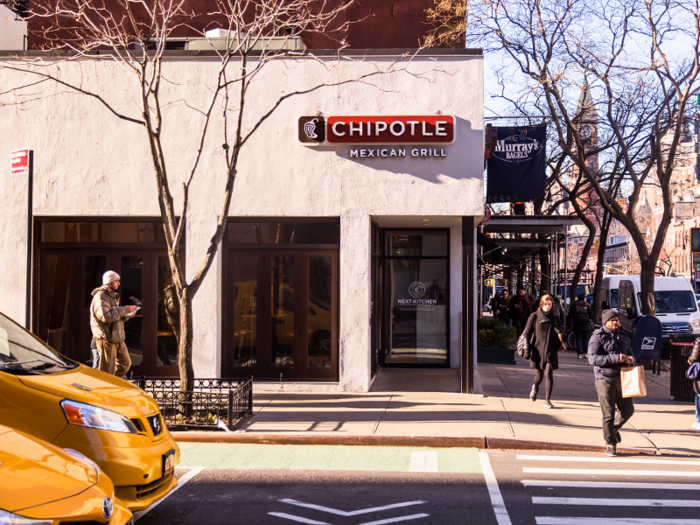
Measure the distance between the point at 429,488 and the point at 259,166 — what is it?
7025 millimetres

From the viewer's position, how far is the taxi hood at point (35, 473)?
11.5ft

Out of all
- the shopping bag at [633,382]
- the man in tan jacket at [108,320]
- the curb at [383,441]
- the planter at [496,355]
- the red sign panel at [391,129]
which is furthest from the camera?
A: the planter at [496,355]

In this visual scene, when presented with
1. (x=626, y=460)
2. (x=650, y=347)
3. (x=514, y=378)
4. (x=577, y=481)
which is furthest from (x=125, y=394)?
(x=650, y=347)

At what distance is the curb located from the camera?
29.0ft

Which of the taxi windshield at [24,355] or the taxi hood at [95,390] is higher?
the taxi windshield at [24,355]

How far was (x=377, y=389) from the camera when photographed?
1260 cm

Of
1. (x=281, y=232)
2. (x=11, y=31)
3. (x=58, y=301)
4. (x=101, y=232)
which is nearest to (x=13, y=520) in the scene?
(x=281, y=232)

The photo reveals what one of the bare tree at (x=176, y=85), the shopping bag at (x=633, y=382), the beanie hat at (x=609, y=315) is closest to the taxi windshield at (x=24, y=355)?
the bare tree at (x=176, y=85)

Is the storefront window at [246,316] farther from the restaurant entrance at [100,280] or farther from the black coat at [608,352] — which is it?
the black coat at [608,352]

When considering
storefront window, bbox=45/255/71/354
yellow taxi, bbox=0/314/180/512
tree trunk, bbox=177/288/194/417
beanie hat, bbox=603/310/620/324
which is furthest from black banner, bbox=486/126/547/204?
yellow taxi, bbox=0/314/180/512

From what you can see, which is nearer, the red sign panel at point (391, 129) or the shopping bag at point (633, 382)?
the shopping bag at point (633, 382)

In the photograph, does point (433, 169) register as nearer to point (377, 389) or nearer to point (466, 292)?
point (466, 292)

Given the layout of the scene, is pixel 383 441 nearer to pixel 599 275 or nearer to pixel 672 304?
pixel 672 304

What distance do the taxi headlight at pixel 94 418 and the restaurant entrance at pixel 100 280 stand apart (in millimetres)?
7341
